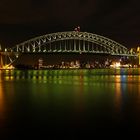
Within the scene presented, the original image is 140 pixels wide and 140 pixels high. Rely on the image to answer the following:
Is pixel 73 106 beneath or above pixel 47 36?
beneath

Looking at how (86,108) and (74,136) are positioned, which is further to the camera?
(86,108)

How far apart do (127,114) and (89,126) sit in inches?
100

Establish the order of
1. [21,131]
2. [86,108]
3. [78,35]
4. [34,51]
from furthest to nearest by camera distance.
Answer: [78,35] < [34,51] < [86,108] < [21,131]

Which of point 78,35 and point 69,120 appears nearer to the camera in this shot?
point 69,120

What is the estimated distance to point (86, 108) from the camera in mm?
14695

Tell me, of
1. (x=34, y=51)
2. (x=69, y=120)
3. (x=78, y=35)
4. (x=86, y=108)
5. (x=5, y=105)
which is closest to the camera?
(x=69, y=120)

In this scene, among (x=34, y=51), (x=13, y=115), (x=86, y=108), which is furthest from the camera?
(x=34, y=51)

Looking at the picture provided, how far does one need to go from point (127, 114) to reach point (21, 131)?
4.23m

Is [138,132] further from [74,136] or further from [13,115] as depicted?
[13,115]

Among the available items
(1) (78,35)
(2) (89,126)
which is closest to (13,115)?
(2) (89,126)

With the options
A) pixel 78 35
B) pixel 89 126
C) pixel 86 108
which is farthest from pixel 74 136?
pixel 78 35

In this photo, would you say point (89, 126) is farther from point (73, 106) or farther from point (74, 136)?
point (73, 106)

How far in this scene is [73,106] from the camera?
15.3 meters

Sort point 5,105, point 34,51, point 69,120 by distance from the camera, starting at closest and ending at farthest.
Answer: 1. point 69,120
2. point 5,105
3. point 34,51
